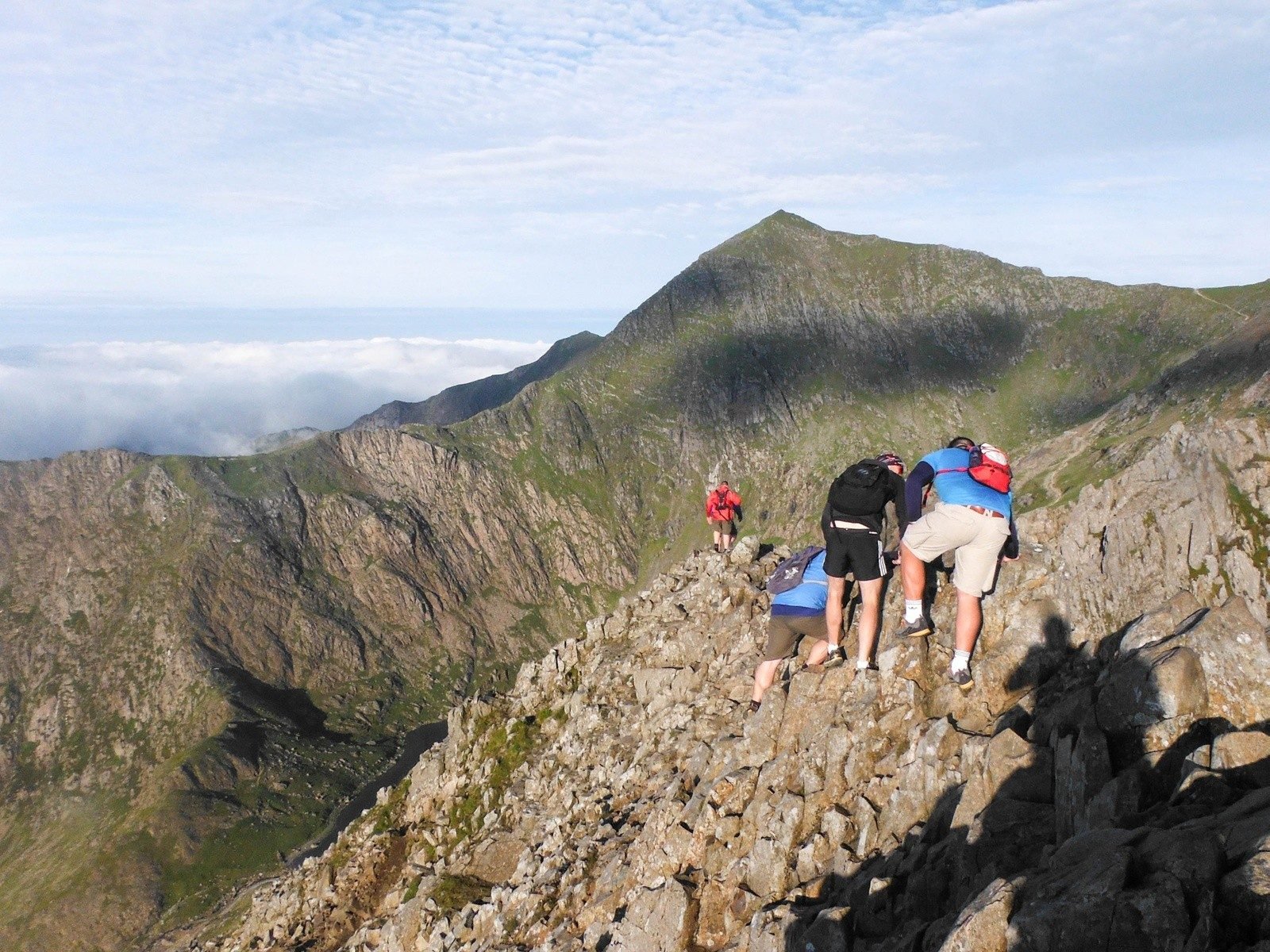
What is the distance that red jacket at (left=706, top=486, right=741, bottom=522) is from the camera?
1535 inches

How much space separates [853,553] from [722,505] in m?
18.6

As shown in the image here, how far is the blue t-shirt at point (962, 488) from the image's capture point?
728 inches

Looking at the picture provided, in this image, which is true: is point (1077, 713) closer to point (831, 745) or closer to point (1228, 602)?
point (1228, 602)

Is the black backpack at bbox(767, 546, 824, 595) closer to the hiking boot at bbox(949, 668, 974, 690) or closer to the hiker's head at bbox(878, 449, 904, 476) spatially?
the hiker's head at bbox(878, 449, 904, 476)

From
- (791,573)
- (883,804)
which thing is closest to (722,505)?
(791,573)

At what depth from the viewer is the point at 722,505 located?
39.6 metres

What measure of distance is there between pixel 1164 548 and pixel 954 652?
6549 mm

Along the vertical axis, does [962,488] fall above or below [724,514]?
above

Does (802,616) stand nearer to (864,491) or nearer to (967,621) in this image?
(864,491)

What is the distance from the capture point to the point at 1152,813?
38.7ft

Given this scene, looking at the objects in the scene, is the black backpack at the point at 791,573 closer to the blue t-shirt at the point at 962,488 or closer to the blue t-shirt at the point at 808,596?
the blue t-shirt at the point at 808,596

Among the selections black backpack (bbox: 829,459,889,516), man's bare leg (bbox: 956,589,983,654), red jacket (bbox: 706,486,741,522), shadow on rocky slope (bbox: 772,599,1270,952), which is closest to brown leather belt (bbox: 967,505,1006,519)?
man's bare leg (bbox: 956,589,983,654)

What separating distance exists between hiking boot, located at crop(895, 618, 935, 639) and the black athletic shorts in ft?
4.88

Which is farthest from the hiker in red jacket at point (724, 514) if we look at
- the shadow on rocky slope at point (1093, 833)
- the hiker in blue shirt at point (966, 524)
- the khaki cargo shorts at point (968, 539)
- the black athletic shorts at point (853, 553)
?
the shadow on rocky slope at point (1093, 833)
